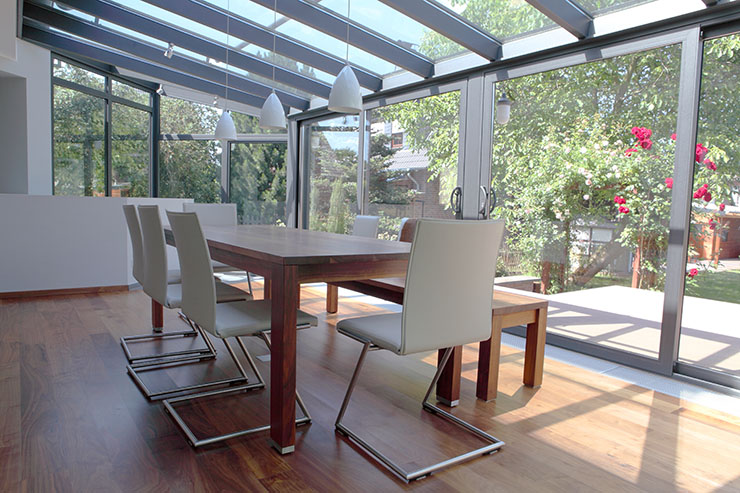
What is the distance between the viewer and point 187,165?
24.9 ft

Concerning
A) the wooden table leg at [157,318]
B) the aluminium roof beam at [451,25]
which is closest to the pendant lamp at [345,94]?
the aluminium roof beam at [451,25]

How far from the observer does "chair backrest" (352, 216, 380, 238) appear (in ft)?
13.6

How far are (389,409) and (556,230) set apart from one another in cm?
206

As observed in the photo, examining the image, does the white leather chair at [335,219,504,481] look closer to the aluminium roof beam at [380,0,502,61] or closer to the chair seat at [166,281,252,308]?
the chair seat at [166,281,252,308]

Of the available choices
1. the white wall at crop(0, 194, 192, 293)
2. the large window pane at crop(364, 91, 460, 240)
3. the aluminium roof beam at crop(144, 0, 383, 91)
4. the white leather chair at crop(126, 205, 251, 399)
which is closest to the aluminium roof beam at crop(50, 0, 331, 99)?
the aluminium roof beam at crop(144, 0, 383, 91)

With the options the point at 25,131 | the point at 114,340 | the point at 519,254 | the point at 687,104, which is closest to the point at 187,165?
the point at 25,131

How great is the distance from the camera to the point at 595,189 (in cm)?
359

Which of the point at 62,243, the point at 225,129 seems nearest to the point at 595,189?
the point at 225,129

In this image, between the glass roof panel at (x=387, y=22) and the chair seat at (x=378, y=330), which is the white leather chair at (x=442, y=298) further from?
the glass roof panel at (x=387, y=22)

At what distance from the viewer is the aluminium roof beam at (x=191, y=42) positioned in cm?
448

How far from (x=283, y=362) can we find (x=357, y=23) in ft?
10.6

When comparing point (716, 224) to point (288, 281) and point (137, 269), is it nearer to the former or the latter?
point (288, 281)

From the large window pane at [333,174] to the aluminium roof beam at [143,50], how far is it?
1.67ft

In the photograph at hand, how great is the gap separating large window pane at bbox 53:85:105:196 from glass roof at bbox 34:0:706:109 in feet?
2.67
